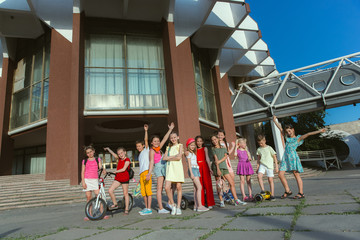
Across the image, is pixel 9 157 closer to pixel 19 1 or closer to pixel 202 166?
pixel 19 1

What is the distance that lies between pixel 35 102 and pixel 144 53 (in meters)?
7.90

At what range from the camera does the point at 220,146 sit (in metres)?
5.37

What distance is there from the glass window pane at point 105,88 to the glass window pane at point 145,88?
53cm

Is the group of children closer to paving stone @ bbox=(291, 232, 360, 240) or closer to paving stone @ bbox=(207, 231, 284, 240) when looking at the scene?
paving stone @ bbox=(207, 231, 284, 240)

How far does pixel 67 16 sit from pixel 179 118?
9.34 metres

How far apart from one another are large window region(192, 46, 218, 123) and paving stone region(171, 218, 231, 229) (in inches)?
539

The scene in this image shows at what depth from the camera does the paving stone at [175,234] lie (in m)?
2.75

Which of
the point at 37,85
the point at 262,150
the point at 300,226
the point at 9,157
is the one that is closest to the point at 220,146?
the point at 262,150

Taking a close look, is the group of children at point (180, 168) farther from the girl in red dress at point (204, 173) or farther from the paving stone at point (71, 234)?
the paving stone at point (71, 234)

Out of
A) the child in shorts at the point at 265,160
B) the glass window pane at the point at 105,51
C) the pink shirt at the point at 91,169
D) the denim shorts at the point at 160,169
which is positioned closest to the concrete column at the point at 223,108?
the glass window pane at the point at 105,51

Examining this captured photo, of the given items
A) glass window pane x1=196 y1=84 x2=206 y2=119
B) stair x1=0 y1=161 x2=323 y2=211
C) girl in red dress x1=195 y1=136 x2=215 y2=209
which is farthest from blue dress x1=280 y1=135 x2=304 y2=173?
glass window pane x1=196 y1=84 x2=206 y2=119

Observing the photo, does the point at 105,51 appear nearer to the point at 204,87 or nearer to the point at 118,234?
the point at 204,87

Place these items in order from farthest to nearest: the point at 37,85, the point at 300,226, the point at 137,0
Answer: the point at 37,85
the point at 137,0
the point at 300,226

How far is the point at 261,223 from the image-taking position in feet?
9.93
